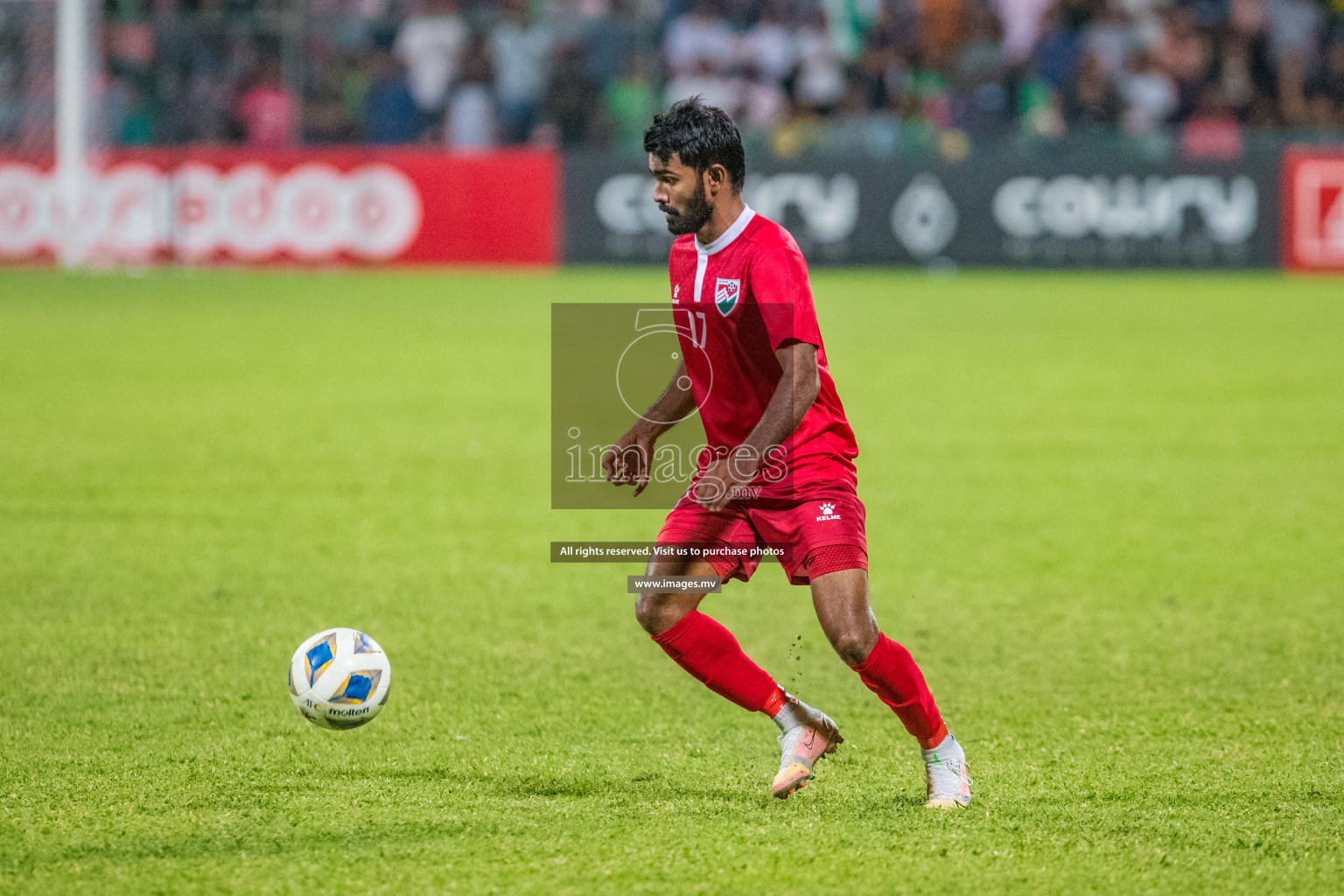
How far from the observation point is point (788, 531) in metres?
4.13

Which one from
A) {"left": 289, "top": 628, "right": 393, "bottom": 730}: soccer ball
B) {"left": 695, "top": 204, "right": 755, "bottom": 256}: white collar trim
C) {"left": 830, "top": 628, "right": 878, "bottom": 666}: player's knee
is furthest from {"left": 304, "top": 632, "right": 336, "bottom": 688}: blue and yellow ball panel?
{"left": 695, "top": 204, "right": 755, "bottom": 256}: white collar trim

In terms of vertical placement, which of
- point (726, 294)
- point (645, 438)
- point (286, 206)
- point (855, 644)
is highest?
Answer: point (286, 206)

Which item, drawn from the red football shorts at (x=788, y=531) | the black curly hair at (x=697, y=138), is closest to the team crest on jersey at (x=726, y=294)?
the black curly hair at (x=697, y=138)

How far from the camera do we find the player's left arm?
393cm

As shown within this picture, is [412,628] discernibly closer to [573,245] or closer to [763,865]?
[763,865]

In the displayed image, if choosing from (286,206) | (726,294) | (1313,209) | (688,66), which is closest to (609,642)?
(726,294)

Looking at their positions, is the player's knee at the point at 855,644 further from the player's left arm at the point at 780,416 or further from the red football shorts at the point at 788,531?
the player's left arm at the point at 780,416

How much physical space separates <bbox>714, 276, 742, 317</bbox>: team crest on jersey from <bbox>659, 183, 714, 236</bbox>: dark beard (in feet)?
0.53

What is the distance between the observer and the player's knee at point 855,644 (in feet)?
13.0

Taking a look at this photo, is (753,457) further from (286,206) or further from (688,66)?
(688,66)

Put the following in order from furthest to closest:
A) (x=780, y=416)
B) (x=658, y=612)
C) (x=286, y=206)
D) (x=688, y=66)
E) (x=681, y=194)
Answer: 1. (x=688, y=66)
2. (x=286, y=206)
3. (x=658, y=612)
4. (x=681, y=194)
5. (x=780, y=416)

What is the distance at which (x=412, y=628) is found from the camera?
612 centimetres

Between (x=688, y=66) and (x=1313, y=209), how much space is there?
864 centimetres

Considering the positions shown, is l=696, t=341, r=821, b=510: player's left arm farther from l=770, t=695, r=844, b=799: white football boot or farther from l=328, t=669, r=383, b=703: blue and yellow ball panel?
l=328, t=669, r=383, b=703: blue and yellow ball panel
